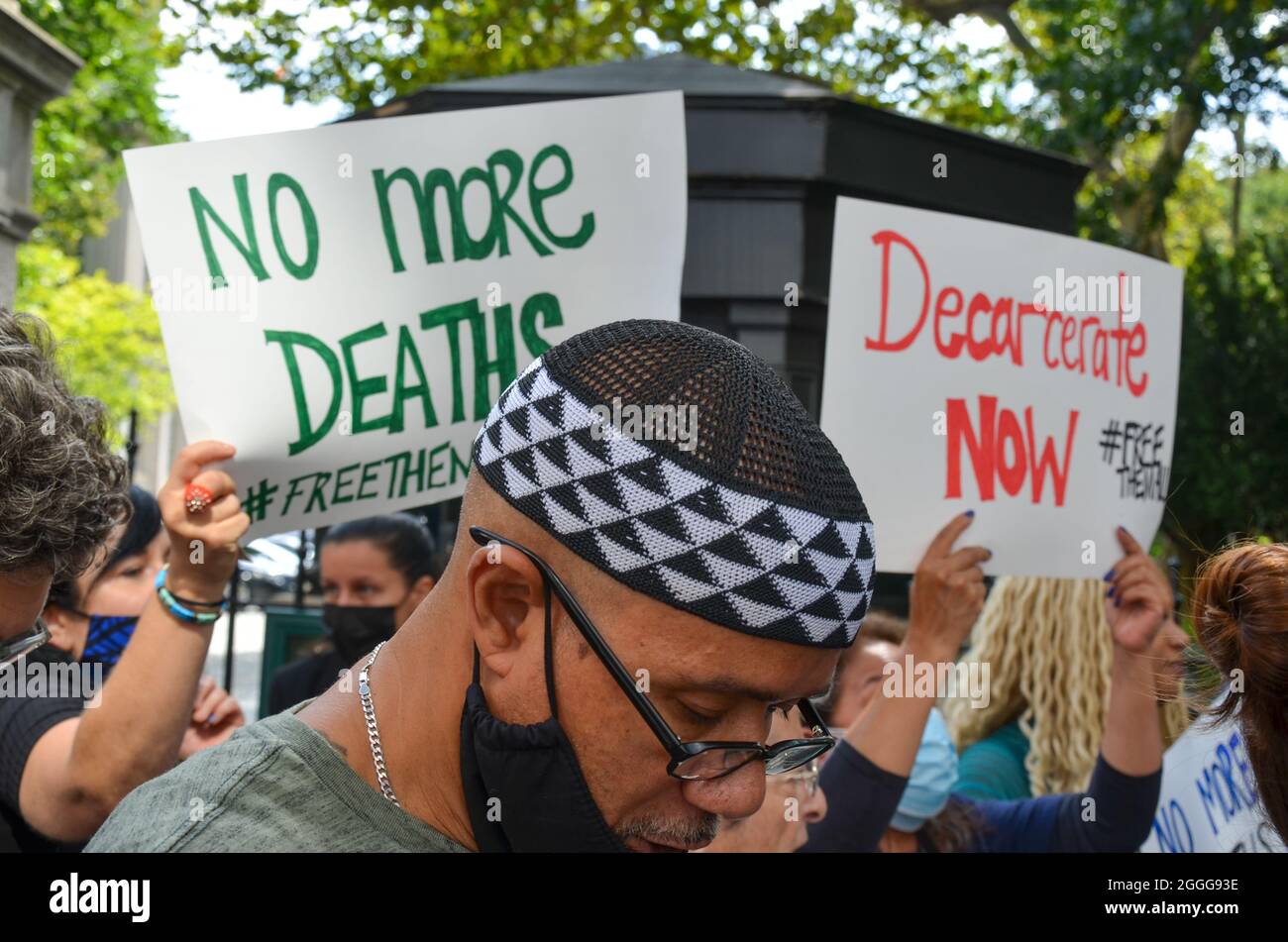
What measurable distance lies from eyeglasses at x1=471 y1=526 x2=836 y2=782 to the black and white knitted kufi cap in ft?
0.14

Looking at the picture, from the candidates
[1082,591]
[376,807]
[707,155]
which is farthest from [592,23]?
[376,807]

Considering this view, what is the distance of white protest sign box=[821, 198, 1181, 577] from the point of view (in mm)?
3135

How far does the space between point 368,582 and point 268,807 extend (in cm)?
277

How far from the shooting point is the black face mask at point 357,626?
160 inches

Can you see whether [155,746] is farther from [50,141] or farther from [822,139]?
[50,141]

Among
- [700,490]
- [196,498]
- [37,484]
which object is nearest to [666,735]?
[700,490]

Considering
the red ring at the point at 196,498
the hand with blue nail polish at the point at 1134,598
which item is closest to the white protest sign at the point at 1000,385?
the hand with blue nail polish at the point at 1134,598

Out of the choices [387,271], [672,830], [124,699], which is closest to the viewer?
[672,830]

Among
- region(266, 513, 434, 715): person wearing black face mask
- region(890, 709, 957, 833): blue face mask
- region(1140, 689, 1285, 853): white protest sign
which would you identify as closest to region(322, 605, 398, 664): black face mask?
region(266, 513, 434, 715): person wearing black face mask

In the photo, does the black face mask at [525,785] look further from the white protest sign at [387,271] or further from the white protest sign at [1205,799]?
the white protest sign at [1205,799]

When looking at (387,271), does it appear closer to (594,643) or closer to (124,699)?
(124,699)

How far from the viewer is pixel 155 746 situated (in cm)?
230

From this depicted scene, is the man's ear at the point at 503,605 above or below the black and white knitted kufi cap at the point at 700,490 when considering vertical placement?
below

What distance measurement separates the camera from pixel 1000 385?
3.33 meters
